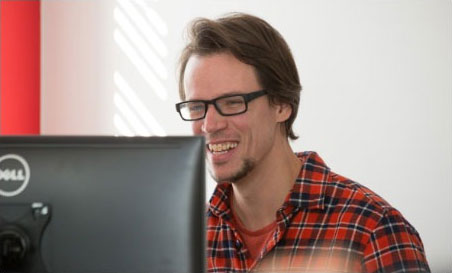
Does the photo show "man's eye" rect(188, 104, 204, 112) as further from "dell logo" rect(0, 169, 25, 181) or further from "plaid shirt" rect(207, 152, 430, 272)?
"dell logo" rect(0, 169, 25, 181)

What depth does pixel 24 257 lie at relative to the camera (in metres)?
0.99

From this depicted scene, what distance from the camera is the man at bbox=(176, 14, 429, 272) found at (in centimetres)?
165

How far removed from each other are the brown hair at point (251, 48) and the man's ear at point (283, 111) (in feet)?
0.04

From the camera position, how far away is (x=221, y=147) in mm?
1837

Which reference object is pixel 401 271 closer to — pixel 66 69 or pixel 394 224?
pixel 394 224

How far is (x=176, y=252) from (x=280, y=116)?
108 cm

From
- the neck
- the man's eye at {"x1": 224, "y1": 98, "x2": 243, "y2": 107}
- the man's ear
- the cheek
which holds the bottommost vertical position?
the neck

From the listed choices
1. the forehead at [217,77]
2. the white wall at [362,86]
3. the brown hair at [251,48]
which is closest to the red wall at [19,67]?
the white wall at [362,86]

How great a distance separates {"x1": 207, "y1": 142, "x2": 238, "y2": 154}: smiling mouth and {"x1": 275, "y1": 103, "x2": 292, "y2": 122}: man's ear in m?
0.21

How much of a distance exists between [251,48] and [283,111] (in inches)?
8.7

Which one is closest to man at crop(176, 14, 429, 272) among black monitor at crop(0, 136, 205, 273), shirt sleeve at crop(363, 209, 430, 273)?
shirt sleeve at crop(363, 209, 430, 273)

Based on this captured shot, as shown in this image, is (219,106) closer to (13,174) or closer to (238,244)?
(238,244)

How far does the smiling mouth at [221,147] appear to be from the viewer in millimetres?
1827

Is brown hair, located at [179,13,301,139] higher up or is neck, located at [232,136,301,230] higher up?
brown hair, located at [179,13,301,139]
